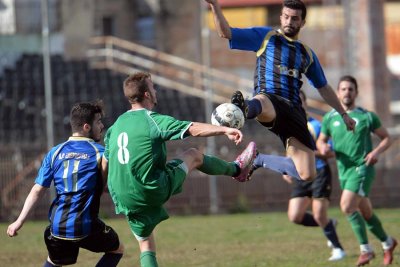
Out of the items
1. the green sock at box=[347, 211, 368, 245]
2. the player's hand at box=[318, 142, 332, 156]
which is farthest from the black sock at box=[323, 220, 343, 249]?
the player's hand at box=[318, 142, 332, 156]

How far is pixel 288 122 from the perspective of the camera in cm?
977

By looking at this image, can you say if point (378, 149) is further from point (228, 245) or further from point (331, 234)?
point (228, 245)

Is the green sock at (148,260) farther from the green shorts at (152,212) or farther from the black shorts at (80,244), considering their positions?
the black shorts at (80,244)

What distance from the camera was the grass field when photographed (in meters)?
11.7

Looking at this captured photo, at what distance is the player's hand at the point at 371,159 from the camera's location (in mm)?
11641

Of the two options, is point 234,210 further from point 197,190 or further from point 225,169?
point 225,169

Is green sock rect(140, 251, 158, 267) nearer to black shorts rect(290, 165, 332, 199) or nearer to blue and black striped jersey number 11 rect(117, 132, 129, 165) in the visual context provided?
blue and black striped jersey number 11 rect(117, 132, 129, 165)

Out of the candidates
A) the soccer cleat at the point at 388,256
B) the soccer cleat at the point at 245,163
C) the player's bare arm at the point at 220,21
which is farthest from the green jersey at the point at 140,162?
the soccer cleat at the point at 388,256

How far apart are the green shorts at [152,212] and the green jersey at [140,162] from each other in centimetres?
5

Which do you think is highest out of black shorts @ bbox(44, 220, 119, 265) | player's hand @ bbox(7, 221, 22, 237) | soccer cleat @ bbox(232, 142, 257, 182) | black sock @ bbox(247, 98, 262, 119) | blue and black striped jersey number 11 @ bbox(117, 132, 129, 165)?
black sock @ bbox(247, 98, 262, 119)

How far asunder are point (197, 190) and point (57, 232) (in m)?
14.3

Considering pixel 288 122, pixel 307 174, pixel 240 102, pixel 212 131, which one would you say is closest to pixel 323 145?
pixel 307 174

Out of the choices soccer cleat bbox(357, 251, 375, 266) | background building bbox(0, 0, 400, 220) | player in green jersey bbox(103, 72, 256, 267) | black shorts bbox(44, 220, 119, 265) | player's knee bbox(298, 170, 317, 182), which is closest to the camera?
player in green jersey bbox(103, 72, 256, 267)

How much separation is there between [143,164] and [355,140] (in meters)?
4.68
